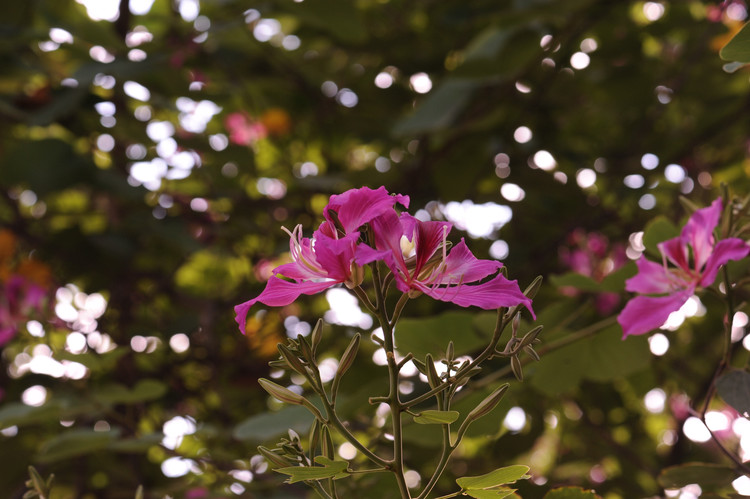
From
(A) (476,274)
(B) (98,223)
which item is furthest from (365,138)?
(A) (476,274)

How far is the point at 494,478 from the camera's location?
0.51m

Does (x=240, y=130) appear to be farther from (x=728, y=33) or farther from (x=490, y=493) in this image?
(x=490, y=493)

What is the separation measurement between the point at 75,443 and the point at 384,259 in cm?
70

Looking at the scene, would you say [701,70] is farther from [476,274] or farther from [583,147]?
[476,274]

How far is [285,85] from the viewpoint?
2061 millimetres

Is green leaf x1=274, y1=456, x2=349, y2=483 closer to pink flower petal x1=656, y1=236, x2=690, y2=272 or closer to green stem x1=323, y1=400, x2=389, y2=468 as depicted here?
green stem x1=323, y1=400, x2=389, y2=468

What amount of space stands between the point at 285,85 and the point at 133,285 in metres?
0.69

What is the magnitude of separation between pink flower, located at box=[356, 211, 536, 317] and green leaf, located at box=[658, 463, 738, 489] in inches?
14.1

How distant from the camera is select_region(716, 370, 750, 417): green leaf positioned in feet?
2.16

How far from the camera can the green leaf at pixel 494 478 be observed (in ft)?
1.67

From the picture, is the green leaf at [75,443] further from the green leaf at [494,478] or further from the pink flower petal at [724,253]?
the pink flower petal at [724,253]

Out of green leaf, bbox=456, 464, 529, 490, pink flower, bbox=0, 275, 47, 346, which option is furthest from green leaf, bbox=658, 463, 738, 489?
pink flower, bbox=0, 275, 47, 346

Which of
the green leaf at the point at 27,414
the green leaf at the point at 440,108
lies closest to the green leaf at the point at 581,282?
the green leaf at the point at 440,108

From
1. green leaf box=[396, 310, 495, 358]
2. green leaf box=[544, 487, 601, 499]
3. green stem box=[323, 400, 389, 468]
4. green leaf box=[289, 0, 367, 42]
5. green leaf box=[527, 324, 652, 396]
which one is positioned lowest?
green leaf box=[527, 324, 652, 396]
